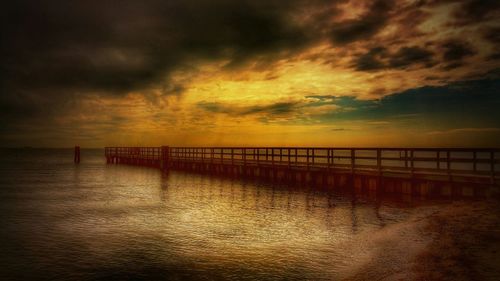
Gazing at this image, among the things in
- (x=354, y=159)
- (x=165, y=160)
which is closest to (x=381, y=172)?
(x=354, y=159)

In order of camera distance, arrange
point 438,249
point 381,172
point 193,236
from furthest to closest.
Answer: point 381,172 < point 193,236 < point 438,249

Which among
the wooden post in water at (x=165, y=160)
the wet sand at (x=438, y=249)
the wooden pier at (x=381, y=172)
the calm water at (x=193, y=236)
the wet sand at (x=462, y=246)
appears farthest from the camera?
the wooden post in water at (x=165, y=160)

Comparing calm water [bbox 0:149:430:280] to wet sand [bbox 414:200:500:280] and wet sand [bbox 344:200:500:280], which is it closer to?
wet sand [bbox 344:200:500:280]

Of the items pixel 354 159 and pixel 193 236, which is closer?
pixel 193 236

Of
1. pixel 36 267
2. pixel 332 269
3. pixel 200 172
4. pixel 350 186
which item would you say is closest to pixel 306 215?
pixel 332 269

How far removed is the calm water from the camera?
756cm

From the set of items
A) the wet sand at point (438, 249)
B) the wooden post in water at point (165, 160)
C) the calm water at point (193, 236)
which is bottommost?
the calm water at point (193, 236)

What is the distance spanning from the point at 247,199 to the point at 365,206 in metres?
5.47

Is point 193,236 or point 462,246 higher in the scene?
point 462,246

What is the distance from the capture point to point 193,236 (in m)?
10.5

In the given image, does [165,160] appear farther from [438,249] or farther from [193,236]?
[438,249]

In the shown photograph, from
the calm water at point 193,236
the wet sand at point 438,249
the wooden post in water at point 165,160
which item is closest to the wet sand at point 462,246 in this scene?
the wet sand at point 438,249

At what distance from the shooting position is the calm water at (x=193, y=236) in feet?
24.8

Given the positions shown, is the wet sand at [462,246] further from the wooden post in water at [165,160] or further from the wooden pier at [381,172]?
the wooden post in water at [165,160]
